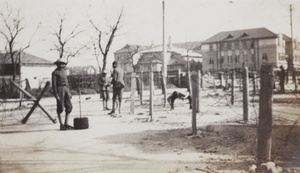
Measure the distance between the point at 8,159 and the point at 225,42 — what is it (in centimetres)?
4426

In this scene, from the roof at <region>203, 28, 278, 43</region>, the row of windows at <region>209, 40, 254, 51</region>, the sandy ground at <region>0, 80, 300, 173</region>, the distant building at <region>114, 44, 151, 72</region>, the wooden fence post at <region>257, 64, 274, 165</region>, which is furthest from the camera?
the row of windows at <region>209, 40, 254, 51</region>

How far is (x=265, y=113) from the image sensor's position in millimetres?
3977

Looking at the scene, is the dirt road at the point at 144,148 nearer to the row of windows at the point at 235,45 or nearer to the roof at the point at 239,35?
the roof at the point at 239,35

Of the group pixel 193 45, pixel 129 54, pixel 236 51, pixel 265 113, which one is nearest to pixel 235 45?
pixel 236 51

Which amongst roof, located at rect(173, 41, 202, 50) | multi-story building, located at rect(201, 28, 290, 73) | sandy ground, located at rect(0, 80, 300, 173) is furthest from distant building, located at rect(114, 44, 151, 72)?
sandy ground, located at rect(0, 80, 300, 173)

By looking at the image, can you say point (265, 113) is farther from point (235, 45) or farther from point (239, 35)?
point (235, 45)

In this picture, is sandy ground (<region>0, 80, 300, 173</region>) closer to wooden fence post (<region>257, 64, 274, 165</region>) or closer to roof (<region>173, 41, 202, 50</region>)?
wooden fence post (<region>257, 64, 274, 165</region>)

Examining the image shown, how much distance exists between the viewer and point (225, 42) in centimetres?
4588

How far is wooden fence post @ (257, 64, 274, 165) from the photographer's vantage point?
155 inches

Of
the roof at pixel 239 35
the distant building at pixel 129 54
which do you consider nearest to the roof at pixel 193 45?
the roof at pixel 239 35

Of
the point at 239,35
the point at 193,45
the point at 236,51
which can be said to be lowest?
the point at 193,45

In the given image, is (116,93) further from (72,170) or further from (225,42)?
(225,42)

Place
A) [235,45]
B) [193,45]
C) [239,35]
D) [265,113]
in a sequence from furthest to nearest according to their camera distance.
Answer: [235,45]
[239,35]
[193,45]
[265,113]

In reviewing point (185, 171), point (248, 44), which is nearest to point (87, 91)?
point (185, 171)
